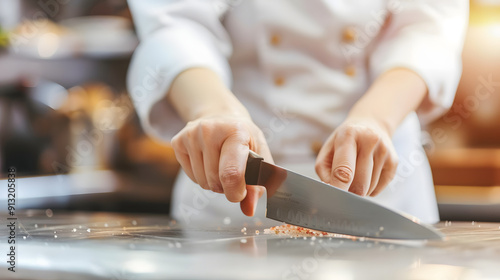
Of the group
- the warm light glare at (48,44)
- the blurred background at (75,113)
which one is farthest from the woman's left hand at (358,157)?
the warm light glare at (48,44)

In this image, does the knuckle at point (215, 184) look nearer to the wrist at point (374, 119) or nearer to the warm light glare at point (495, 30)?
the wrist at point (374, 119)

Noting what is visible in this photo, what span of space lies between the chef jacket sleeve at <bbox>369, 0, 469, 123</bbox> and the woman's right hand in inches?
11.9

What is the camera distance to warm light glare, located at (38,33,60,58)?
2131 millimetres

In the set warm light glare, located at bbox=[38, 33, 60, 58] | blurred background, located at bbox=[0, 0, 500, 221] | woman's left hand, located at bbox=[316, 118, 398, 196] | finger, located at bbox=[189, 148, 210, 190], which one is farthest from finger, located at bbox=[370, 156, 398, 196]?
warm light glare, located at bbox=[38, 33, 60, 58]

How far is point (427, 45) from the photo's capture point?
0.85m

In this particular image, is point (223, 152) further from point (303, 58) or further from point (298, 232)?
point (303, 58)

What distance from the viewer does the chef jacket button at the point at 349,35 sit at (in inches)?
35.2

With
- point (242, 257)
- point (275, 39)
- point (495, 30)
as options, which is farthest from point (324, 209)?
point (495, 30)

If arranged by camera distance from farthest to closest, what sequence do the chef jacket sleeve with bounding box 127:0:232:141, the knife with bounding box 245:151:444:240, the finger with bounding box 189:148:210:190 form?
the chef jacket sleeve with bounding box 127:0:232:141
the finger with bounding box 189:148:210:190
the knife with bounding box 245:151:444:240

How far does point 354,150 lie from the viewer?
60cm

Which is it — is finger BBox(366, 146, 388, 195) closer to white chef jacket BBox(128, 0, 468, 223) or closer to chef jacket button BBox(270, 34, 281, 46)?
white chef jacket BBox(128, 0, 468, 223)

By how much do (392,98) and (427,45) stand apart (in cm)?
16

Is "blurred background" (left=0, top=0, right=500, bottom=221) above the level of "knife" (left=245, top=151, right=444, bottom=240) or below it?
above

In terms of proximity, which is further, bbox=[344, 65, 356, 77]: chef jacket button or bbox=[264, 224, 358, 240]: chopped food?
bbox=[344, 65, 356, 77]: chef jacket button
